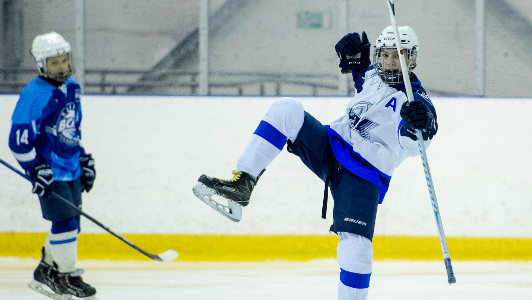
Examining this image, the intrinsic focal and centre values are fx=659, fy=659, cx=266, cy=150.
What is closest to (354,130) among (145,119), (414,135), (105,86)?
(414,135)

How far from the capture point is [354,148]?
7.12 feet

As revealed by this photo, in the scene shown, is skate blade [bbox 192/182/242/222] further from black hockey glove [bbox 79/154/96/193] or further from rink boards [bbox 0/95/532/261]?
rink boards [bbox 0/95/532/261]

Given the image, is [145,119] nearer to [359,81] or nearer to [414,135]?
[359,81]

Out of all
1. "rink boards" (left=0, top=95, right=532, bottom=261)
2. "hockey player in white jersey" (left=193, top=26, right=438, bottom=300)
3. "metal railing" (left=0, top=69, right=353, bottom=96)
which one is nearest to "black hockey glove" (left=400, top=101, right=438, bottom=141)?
"hockey player in white jersey" (left=193, top=26, right=438, bottom=300)

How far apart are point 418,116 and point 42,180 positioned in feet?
4.95

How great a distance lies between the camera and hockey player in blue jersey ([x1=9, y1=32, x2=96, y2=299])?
2.62m

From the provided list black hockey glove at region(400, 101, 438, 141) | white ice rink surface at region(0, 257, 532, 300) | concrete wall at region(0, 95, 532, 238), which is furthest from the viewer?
concrete wall at region(0, 95, 532, 238)

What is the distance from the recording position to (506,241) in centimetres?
380

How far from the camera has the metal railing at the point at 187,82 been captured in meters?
3.99

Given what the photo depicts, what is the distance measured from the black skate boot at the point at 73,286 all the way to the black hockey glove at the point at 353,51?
139cm

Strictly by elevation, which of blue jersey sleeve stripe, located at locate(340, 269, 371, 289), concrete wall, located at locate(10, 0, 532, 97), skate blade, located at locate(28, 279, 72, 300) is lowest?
skate blade, located at locate(28, 279, 72, 300)

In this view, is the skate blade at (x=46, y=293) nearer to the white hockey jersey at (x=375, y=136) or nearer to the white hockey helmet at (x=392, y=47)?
the white hockey jersey at (x=375, y=136)

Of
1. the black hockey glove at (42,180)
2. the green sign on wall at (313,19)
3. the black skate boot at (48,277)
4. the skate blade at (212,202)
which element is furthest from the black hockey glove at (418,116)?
the green sign on wall at (313,19)

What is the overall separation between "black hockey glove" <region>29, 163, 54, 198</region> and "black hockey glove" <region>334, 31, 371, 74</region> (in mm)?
1235
